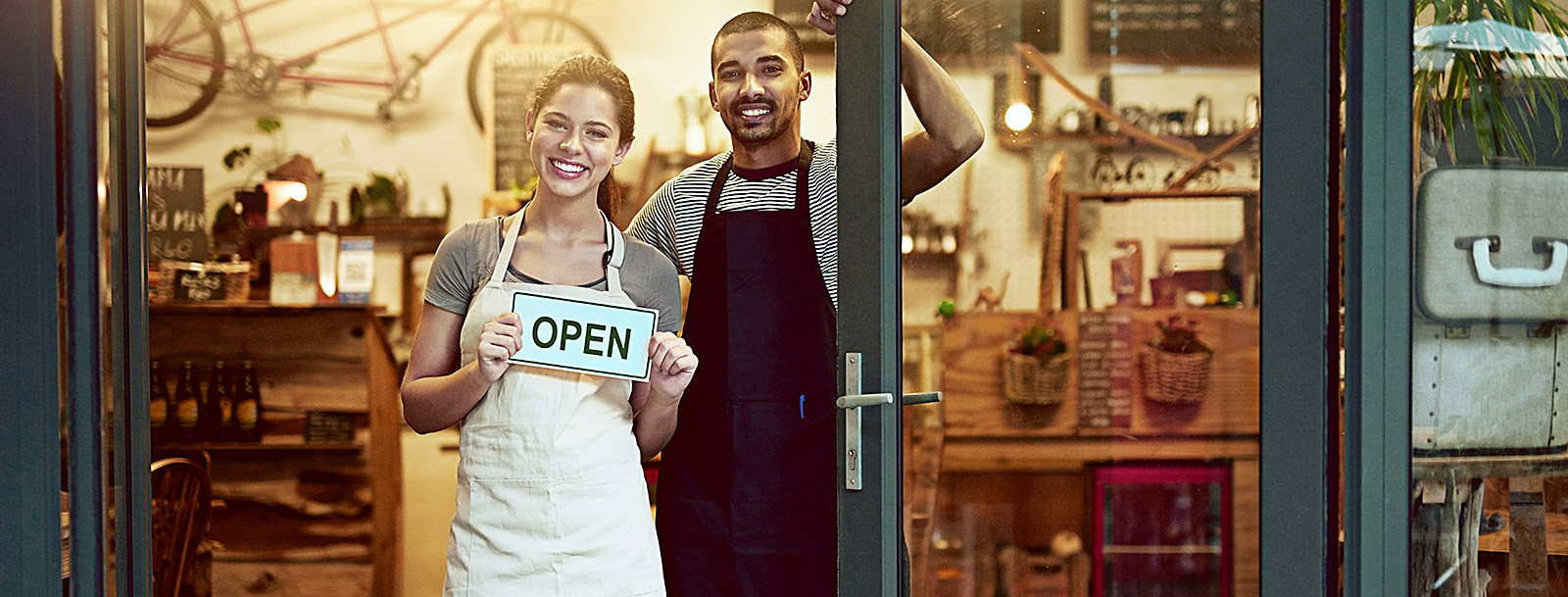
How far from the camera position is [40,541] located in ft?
6.38

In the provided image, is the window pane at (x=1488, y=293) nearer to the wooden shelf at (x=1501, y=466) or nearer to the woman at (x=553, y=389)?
the wooden shelf at (x=1501, y=466)

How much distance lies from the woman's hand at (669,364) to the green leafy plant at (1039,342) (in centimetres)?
56

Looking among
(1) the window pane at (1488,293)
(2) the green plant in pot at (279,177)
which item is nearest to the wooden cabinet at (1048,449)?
(1) the window pane at (1488,293)

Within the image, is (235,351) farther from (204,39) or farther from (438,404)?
(438,404)

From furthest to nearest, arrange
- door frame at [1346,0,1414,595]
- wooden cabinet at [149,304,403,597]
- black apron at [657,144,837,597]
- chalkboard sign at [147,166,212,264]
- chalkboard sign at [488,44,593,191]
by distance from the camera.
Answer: chalkboard sign at [488,44,593,191] → chalkboard sign at [147,166,212,264] → wooden cabinet at [149,304,403,597] → black apron at [657,144,837,597] → door frame at [1346,0,1414,595]

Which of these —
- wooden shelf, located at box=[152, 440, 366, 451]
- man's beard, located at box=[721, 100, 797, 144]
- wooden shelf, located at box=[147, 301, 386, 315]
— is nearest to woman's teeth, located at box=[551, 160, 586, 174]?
man's beard, located at box=[721, 100, 797, 144]

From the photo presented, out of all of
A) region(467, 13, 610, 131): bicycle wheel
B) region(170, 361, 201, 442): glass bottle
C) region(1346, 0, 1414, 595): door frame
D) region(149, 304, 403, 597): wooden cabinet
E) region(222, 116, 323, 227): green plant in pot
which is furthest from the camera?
region(467, 13, 610, 131): bicycle wheel

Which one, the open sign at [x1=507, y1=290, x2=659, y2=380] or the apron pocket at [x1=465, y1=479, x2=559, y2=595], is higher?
the open sign at [x1=507, y1=290, x2=659, y2=380]

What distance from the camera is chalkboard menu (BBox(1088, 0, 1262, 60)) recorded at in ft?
6.22

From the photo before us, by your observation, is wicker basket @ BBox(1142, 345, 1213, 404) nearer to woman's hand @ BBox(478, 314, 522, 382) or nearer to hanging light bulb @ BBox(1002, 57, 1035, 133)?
hanging light bulb @ BBox(1002, 57, 1035, 133)

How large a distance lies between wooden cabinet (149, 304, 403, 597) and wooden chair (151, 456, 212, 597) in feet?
2.71

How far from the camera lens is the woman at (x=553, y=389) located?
2.00 metres

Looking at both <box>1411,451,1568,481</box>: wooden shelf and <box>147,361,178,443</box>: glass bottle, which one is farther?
<box>147,361,178,443</box>: glass bottle

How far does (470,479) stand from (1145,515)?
45.3 inches
